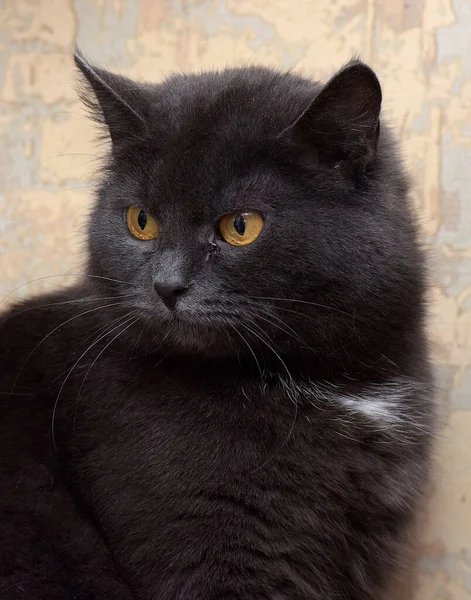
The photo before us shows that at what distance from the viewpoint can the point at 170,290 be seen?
122 centimetres

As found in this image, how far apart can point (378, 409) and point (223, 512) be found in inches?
13.4

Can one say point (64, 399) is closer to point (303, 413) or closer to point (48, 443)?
point (48, 443)

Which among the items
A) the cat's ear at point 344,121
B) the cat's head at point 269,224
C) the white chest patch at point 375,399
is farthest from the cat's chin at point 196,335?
the cat's ear at point 344,121

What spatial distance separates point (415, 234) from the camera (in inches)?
55.6

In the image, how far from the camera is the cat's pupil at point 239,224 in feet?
4.15

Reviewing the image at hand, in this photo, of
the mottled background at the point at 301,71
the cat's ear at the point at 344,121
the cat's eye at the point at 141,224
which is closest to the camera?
the cat's ear at the point at 344,121

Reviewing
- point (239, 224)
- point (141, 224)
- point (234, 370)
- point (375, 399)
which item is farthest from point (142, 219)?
point (375, 399)

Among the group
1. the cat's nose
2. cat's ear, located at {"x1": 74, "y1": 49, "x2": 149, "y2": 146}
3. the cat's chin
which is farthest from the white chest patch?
cat's ear, located at {"x1": 74, "y1": 49, "x2": 149, "y2": 146}

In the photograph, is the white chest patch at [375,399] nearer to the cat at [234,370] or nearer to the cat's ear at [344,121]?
the cat at [234,370]

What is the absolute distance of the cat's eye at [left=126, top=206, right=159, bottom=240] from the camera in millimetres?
1349

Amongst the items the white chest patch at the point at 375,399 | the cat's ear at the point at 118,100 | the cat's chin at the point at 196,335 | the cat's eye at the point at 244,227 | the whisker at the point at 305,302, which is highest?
the cat's ear at the point at 118,100

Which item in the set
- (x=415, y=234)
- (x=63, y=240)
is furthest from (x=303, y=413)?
(x=63, y=240)

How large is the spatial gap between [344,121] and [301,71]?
580 mm

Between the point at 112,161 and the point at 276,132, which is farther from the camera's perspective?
the point at 112,161
